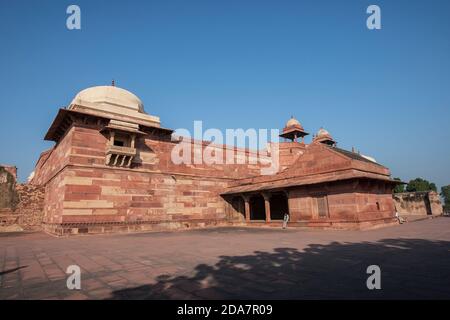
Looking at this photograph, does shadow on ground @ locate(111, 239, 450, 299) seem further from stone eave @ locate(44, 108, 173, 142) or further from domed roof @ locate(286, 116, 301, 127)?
domed roof @ locate(286, 116, 301, 127)

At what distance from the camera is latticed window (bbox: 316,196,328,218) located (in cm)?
1414

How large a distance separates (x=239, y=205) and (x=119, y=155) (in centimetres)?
1084

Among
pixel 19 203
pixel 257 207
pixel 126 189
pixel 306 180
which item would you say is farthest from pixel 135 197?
pixel 257 207

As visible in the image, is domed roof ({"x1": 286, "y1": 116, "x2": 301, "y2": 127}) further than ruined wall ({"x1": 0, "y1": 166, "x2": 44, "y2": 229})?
Yes

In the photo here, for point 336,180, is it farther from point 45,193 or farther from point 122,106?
point 45,193

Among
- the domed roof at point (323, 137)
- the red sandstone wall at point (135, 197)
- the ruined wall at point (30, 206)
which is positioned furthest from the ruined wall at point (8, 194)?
the domed roof at point (323, 137)

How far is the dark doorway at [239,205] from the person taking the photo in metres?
21.7

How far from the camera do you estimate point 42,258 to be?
6.57 m

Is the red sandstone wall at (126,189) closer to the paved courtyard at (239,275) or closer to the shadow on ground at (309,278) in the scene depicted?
the paved courtyard at (239,275)

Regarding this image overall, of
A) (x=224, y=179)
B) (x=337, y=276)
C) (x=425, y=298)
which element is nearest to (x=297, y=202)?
(x=224, y=179)

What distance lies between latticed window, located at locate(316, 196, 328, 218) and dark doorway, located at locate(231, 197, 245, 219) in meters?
8.35

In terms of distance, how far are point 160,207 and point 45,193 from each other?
30.3 feet

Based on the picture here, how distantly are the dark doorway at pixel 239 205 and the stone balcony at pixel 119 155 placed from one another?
941 centimetres

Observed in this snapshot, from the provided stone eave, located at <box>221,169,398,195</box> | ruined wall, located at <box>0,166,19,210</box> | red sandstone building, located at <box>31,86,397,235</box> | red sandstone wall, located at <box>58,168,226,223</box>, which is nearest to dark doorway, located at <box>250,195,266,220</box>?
stone eave, located at <box>221,169,398,195</box>
